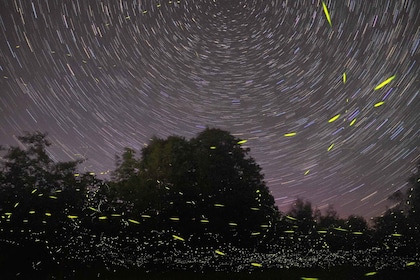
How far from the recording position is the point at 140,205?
17719mm

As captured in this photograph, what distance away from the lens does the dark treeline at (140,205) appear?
14.9 metres

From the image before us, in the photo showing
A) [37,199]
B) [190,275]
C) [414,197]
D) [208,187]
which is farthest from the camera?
[414,197]

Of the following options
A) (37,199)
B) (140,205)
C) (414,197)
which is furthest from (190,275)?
(414,197)

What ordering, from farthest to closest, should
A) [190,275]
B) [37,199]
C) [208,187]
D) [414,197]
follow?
[414,197], [208,187], [37,199], [190,275]

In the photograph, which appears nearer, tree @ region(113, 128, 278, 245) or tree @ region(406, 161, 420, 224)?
tree @ region(113, 128, 278, 245)

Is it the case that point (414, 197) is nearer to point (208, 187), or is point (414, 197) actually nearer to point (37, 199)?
point (208, 187)

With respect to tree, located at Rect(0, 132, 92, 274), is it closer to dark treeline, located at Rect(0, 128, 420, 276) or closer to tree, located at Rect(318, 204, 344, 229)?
dark treeline, located at Rect(0, 128, 420, 276)

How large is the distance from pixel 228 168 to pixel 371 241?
15773 mm

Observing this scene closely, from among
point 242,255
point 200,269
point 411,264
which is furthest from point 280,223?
point 200,269

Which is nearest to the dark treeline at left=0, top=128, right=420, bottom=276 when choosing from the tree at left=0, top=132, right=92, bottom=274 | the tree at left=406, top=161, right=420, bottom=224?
the tree at left=0, top=132, right=92, bottom=274

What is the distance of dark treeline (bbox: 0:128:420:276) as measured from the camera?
14920mm

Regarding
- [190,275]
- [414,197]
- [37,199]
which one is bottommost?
[190,275]

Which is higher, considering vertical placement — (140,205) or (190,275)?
(140,205)

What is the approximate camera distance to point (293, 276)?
14586 mm
